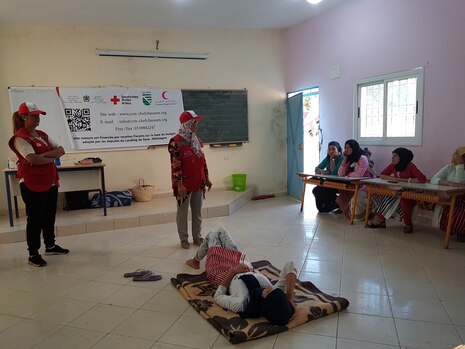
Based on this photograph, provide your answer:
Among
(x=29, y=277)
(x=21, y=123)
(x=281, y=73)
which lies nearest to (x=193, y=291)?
(x=29, y=277)

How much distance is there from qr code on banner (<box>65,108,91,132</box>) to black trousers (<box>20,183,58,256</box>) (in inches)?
88.4

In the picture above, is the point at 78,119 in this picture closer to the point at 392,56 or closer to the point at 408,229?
the point at 392,56

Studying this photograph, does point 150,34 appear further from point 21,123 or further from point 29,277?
point 29,277

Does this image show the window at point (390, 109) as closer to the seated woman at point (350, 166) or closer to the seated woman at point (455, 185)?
the seated woman at point (350, 166)

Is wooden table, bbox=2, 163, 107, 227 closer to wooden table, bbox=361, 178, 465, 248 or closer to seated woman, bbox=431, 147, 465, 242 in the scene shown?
wooden table, bbox=361, 178, 465, 248

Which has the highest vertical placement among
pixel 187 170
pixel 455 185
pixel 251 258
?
pixel 187 170

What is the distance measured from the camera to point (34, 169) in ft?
11.1

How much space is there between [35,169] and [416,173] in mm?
4018

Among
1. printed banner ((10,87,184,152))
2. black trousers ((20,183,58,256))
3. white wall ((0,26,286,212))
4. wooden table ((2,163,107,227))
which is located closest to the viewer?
black trousers ((20,183,58,256))

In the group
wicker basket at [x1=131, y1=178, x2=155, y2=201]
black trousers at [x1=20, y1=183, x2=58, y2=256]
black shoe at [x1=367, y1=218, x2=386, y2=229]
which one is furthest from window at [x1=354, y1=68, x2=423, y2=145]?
black trousers at [x1=20, y1=183, x2=58, y2=256]

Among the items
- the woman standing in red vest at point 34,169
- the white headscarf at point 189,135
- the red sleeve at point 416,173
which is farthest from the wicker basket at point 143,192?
the red sleeve at point 416,173

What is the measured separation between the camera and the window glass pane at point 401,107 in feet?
14.6

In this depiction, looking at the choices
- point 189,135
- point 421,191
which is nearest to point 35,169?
point 189,135

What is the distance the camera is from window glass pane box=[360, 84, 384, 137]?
492 cm
